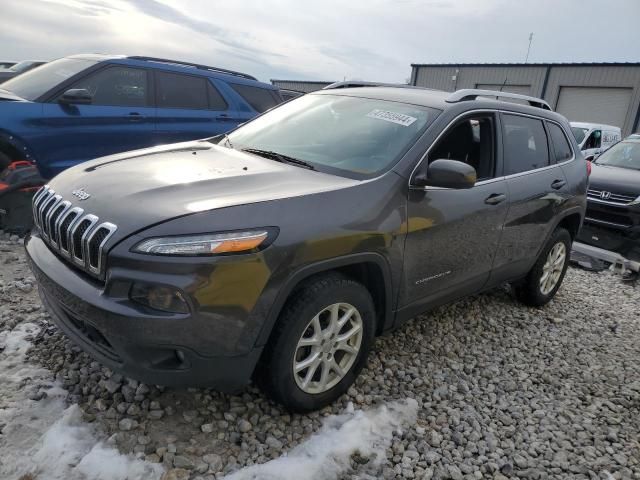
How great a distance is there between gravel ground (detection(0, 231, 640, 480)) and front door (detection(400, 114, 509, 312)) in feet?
1.69

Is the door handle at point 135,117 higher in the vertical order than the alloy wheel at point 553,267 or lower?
higher

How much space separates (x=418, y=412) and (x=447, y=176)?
4.42 feet

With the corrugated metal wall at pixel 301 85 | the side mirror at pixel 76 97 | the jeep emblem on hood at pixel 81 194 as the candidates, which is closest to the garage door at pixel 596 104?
the corrugated metal wall at pixel 301 85

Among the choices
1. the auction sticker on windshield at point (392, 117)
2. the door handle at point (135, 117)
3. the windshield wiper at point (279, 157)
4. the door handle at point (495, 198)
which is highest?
the auction sticker on windshield at point (392, 117)

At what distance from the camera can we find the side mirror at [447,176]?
2685 mm

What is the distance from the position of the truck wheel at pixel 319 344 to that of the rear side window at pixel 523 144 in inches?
69.9

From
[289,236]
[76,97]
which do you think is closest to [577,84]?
[76,97]

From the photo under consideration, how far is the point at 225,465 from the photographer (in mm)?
2244

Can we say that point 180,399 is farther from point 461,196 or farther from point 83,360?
point 461,196

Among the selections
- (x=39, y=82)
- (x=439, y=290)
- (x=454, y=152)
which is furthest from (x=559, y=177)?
(x=39, y=82)

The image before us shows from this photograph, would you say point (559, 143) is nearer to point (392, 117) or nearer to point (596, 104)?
point (392, 117)

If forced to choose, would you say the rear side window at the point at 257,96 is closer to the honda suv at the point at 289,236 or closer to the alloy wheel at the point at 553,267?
the honda suv at the point at 289,236

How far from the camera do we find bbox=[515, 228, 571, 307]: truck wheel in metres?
4.30

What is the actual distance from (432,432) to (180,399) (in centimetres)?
136
